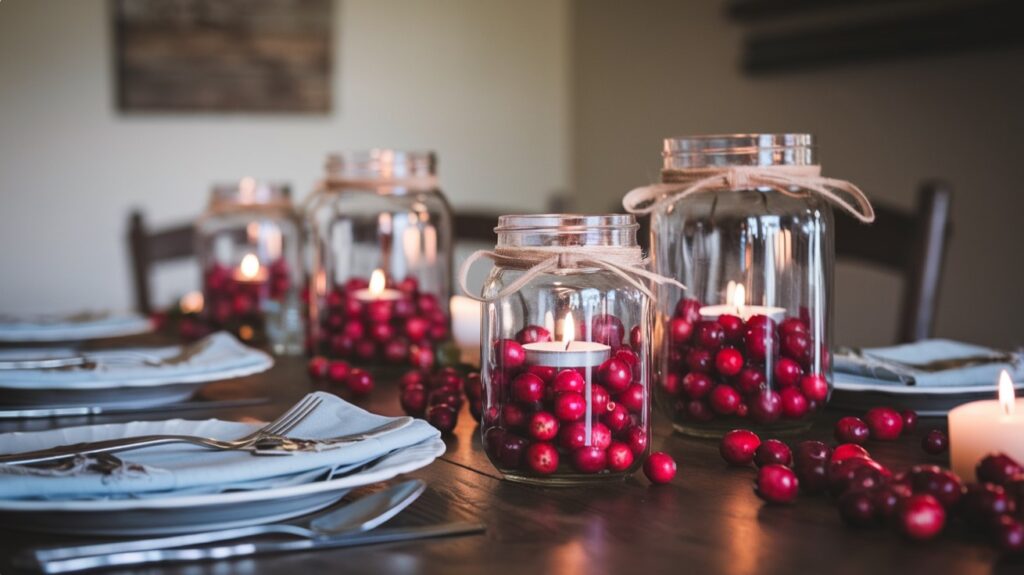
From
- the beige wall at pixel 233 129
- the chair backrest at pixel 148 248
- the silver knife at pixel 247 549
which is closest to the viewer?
the silver knife at pixel 247 549

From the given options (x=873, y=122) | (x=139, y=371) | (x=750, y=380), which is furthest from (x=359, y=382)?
(x=873, y=122)

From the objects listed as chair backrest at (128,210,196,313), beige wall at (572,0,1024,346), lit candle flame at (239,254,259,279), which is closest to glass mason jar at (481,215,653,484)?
lit candle flame at (239,254,259,279)

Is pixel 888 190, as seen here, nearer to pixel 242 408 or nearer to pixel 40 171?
pixel 242 408

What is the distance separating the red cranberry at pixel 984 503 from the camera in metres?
0.61

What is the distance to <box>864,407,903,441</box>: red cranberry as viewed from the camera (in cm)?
90

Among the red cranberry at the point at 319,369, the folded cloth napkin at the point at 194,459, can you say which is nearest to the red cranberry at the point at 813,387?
the folded cloth napkin at the point at 194,459

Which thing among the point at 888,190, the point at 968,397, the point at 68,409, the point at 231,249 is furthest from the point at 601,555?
the point at 888,190

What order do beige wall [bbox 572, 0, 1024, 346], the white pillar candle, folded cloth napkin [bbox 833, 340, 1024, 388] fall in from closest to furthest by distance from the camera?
the white pillar candle < folded cloth napkin [bbox 833, 340, 1024, 388] < beige wall [bbox 572, 0, 1024, 346]

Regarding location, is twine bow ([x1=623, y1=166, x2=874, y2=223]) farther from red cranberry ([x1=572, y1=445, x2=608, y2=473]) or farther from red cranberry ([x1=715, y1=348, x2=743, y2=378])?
red cranberry ([x1=572, y1=445, x2=608, y2=473])

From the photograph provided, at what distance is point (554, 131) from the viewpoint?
4.50 metres

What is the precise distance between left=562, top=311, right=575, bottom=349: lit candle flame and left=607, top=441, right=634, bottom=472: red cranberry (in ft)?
0.26

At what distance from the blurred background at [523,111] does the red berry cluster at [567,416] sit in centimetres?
204

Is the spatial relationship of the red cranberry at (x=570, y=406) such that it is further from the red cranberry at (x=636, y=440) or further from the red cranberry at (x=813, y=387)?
the red cranberry at (x=813, y=387)

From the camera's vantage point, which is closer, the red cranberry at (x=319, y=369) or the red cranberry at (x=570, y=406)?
the red cranberry at (x=570, y=406)
